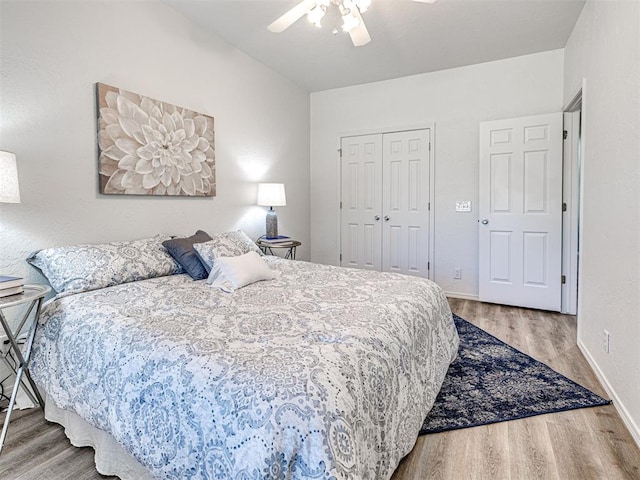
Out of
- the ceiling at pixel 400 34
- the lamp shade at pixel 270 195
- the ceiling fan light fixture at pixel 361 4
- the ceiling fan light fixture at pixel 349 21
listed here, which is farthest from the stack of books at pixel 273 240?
the ceiling fan light fixture at pixel 361 4

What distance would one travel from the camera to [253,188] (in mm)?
3904

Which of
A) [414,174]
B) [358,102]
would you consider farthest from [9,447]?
[358,102]

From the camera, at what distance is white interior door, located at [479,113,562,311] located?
3.61 metres

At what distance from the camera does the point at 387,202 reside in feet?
15.2

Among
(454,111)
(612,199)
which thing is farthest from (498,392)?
(454,111)

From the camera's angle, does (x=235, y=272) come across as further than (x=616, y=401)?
Yes

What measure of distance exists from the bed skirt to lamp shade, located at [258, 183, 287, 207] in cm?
244

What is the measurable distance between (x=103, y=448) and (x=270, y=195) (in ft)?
8.75

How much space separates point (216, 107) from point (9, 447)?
283cm

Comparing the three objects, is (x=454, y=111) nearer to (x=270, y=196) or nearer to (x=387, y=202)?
(x=387, y=202)

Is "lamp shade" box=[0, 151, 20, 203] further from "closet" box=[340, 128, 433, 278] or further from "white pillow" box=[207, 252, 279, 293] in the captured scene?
"closet" box=[340, 128, 433, 278]

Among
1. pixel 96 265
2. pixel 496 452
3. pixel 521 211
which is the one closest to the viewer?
pixel 496 452

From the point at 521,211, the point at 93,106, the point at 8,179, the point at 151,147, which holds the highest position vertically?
the point at 93,106

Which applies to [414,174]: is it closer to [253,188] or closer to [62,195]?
[253,188]
